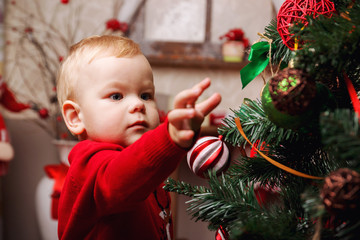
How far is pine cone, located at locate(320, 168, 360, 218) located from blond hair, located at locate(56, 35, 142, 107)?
38 cm

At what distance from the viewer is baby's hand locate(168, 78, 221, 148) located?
0.35 metres

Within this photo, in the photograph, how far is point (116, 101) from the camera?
1.79ft

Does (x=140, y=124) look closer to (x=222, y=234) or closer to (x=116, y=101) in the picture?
(x=116, y=101)

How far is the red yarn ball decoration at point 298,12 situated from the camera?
16.3 inches

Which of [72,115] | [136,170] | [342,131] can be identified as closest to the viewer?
[342,131]

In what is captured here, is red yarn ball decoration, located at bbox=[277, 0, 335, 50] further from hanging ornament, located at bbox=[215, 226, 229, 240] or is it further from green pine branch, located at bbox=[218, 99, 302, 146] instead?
hanging ornament, located at bbox=[215, 226, 229, 240]

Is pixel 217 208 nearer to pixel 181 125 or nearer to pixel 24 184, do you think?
pixel 181 125

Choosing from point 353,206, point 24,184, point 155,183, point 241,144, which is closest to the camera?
point 353,206

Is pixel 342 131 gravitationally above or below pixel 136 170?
above

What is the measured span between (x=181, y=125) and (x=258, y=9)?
5.51ft

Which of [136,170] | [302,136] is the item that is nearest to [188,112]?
[136,170]

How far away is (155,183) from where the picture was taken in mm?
395

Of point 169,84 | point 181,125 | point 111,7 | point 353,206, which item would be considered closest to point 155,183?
point 181,125

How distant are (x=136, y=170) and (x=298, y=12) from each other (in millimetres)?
271
